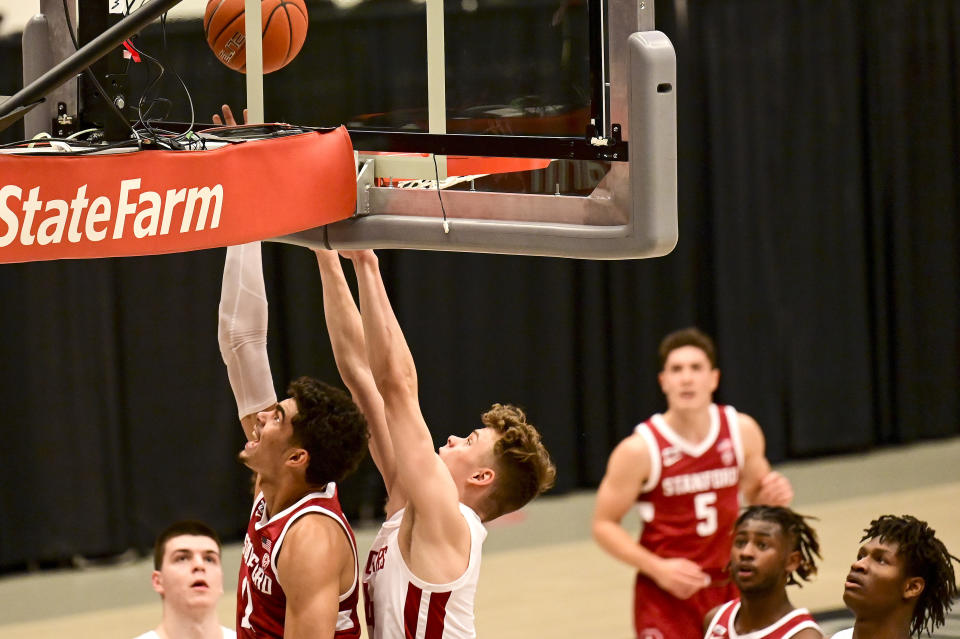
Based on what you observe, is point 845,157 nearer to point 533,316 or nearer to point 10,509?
point 533,316

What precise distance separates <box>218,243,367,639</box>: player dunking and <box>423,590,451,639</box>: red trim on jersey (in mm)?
211

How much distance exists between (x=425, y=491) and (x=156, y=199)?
1.19 metres

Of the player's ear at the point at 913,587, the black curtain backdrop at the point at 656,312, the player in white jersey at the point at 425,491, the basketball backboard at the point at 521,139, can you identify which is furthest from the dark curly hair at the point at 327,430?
the black curtain backdrop at the point at 656,312

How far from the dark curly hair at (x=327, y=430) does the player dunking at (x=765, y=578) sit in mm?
1198

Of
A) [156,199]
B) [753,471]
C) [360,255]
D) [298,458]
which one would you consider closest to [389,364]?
[360,255]

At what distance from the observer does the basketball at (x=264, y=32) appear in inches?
134

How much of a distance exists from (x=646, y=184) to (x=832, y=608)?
185 inches

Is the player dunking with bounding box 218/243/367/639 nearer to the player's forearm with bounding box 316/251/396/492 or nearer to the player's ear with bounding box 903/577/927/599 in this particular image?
the player's forearm with bounding box 316/251/396/492

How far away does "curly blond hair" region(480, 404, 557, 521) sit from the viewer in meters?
4.01

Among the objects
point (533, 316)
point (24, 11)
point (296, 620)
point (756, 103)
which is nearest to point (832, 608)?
point (533, 316)

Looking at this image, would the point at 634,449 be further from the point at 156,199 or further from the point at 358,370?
the point at 156,199

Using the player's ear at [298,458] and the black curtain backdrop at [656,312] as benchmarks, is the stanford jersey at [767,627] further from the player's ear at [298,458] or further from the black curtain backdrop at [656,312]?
the black curtain backdrop at [656,312]

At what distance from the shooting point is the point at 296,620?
362cm

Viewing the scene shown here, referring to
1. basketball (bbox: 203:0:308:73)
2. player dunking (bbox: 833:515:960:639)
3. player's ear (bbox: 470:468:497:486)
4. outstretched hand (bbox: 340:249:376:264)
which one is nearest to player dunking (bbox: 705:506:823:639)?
player dunking (bbox: 833:515:960:639)
